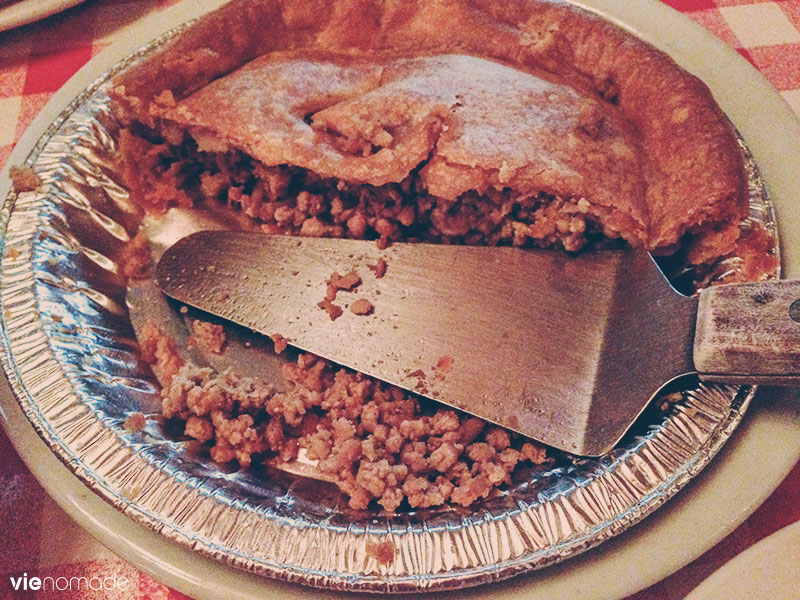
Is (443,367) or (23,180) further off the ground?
(23,180)

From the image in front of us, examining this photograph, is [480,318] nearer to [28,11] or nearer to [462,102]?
[462,102]

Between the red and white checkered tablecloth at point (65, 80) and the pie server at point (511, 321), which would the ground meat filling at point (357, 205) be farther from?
the red and white checkered tablecloth at point (65, 80)

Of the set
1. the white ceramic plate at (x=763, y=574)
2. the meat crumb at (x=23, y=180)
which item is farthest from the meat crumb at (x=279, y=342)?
the white ceramic plate at (x=763, y=574)

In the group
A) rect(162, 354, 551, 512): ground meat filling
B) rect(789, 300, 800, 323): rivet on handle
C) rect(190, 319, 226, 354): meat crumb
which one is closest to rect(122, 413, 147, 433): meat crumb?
rect(162, 354, 551, 512): ground meat filling

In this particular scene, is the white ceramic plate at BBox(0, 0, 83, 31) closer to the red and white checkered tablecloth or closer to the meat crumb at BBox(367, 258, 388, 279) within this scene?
the red and white checkered tablecloth

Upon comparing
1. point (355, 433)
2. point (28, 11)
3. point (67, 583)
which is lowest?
point (67, 583)

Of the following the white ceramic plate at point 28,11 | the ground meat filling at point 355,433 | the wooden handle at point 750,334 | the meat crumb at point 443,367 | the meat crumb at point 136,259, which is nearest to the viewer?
the wooden handle at point 750,334

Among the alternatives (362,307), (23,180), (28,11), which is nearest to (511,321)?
(362,307)
